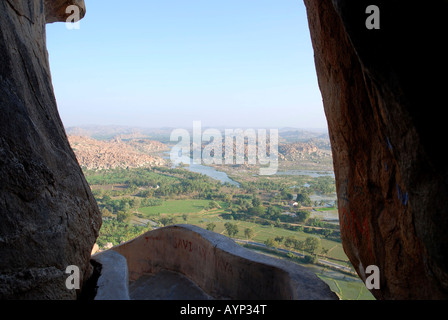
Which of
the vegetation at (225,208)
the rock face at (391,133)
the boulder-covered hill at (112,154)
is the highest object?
the rock face at (391,133)

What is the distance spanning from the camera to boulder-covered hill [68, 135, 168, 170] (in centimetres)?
4703

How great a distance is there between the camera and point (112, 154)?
53.7 meters

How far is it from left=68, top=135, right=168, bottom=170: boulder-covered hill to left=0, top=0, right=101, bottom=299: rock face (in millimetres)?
42654

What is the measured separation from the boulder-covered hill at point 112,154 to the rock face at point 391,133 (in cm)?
4446

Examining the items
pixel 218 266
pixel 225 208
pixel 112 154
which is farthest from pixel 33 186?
pixel 112 154

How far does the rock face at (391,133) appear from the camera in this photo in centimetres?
224

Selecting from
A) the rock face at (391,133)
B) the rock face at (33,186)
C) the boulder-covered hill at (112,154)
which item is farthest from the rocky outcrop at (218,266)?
the boulder-covered hill at (112,154)

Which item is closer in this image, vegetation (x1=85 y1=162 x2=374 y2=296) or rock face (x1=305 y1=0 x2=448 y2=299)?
rock face (x1=305 y1=0 x2=448 y2=299)

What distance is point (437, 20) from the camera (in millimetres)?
2186

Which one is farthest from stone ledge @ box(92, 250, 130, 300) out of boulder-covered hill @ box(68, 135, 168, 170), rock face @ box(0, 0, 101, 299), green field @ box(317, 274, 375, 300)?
boulder-covered hill @ box(68, 135, 168, 170)

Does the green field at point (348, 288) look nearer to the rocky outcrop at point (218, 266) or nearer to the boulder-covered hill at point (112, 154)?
the rocky outcrop at point (218, 266)

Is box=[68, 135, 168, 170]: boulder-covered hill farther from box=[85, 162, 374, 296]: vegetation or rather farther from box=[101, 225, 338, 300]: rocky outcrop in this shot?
box=[101, 225, 338, 300]: rocky outcrop
